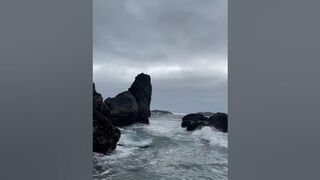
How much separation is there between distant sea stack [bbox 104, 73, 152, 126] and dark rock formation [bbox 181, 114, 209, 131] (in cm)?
300

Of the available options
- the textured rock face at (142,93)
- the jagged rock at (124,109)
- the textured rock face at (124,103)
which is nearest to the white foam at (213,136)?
the jagged rock at (124,109)

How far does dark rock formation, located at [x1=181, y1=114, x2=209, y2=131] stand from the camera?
16188mm

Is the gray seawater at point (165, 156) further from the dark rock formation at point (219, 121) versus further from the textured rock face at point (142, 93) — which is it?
the textured rock face at point (142, 93)

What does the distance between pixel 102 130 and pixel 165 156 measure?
5.02 metres

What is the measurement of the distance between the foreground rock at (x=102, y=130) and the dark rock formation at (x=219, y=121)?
761 centimetres

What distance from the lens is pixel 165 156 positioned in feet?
41.8

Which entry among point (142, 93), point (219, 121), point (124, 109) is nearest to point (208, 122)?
point (219, 121)

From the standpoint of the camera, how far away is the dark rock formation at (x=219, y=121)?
1553 cm

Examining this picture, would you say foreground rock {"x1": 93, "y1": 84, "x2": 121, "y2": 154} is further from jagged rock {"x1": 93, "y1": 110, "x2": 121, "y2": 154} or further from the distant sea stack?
the distant sea stack
